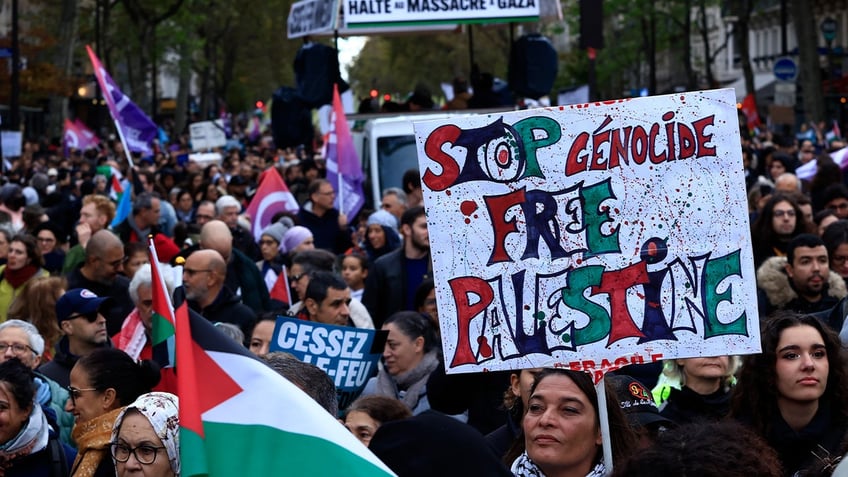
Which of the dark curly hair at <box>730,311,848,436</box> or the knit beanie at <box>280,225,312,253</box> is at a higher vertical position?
the knit beanie at <box>280,225,312,253</box>

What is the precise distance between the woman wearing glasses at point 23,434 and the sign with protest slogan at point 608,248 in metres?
1.78

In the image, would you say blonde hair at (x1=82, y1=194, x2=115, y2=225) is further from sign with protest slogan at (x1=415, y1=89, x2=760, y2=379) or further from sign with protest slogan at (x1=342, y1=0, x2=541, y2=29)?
sign with protest slogan at (x1=415, y1=89, x2=760, y2=379)

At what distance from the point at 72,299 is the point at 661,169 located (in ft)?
12.8

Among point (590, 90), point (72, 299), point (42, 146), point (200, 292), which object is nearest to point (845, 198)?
point (200, 292)

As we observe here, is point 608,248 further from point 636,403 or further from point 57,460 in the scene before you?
point 57,460

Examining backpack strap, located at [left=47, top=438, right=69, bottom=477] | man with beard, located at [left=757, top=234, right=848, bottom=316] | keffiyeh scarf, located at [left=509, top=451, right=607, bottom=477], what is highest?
man with beard, located at [left=757, top=234, right=848, bottom=316]

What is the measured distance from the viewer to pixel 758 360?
5.38m

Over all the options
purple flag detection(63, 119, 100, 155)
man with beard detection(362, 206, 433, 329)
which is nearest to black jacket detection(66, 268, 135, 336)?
man with beard detection(362, 206, 433, 329)

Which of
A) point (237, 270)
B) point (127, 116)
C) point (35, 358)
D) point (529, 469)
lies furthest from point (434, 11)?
point (529, 469)

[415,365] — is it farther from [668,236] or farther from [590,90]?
[590,90]

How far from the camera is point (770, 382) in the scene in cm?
533

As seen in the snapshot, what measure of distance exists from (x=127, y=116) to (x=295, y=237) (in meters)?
6.71

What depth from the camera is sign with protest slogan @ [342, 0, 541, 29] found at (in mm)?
17203

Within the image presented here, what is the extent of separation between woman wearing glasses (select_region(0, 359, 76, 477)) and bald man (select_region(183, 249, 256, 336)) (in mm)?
3127
